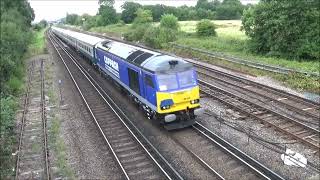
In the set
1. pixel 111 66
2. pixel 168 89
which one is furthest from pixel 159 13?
pixel 168 89

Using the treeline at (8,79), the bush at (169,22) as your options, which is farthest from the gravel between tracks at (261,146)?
the bush at (169,22)

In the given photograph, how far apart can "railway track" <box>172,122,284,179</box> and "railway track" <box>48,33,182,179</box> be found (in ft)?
4.72

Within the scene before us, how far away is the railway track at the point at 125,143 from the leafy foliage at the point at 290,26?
1739 cm

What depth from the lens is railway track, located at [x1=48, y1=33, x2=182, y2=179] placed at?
13250mm

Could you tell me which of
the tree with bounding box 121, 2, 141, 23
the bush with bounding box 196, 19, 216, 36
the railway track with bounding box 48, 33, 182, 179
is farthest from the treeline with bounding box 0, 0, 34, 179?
the tree with bounding box 121, 2, 141, 23

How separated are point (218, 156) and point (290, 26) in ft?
72.5

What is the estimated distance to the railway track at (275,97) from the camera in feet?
58.6

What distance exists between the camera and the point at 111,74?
83.6 ft

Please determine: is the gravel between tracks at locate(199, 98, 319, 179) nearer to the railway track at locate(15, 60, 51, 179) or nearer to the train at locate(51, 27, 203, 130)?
the train at locate(51, 27, 203, 130)

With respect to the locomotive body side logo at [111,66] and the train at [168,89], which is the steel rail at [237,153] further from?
the locomotive body side logo at [111,66]

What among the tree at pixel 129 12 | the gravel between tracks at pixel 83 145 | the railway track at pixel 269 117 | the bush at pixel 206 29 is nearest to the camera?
the gravel between tracks at pixel 83 145

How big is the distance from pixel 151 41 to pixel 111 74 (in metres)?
29.3

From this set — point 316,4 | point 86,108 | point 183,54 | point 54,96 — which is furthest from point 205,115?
point 183,54

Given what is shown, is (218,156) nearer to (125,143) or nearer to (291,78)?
(125,143)
